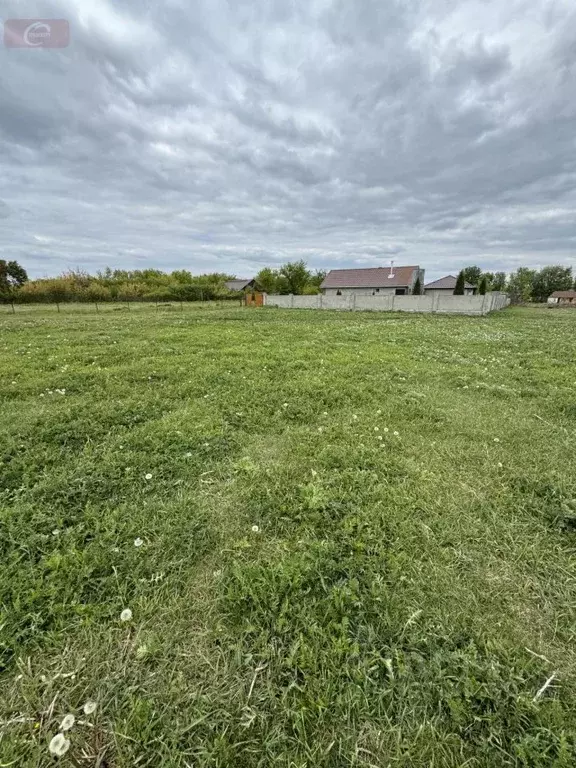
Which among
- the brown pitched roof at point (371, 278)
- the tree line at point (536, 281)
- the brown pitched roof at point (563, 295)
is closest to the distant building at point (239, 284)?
the brown pitched roof at point (371, 278)

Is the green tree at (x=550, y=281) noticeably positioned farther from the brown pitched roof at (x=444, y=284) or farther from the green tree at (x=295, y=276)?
the green tree at (x=295, y=276)

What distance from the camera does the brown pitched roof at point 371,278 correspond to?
3728cm

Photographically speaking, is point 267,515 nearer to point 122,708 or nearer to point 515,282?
point 122,708

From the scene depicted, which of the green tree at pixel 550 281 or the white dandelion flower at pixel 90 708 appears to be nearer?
the white dandelion flower at pixel 90 708

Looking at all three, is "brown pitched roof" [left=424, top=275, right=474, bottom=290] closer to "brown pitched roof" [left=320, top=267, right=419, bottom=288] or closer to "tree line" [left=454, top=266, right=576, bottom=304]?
"brown pitched roof" [left=320, top=267, right=419, bottom=288]

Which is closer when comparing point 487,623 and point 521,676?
point 521,676

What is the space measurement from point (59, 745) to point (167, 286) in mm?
39536

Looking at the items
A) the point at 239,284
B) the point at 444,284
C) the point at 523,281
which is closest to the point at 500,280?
the point at 523,281

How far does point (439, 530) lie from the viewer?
2.10 m

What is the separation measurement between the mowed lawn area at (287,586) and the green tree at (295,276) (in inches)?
1516

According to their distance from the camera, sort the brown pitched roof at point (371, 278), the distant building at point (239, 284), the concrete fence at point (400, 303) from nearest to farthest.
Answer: the concrete fence at point (400, 303)
the brown pitched roof at point (371, 278)
the distant building at point (239, 284)

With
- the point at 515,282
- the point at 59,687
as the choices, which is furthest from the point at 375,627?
the point at 515,282

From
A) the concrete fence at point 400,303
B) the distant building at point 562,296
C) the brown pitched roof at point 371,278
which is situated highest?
the brown pitched roof at point 371,278

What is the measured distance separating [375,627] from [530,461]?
2.23 metres
